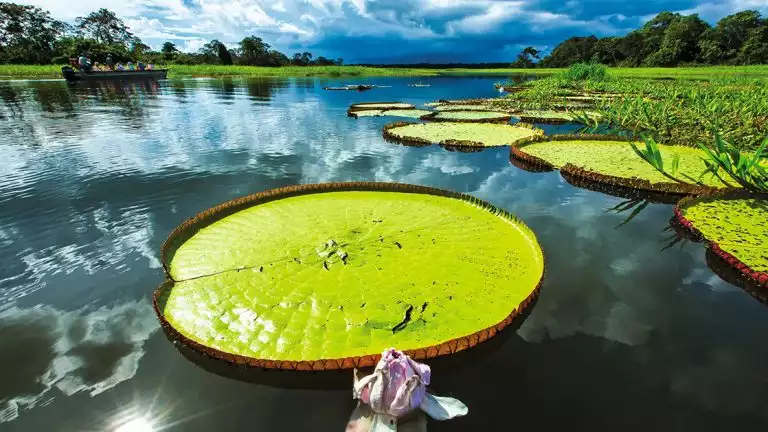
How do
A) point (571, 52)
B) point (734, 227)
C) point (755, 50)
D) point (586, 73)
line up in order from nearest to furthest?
point (734, 227) < point (586, 73) < point (755, 50) < point (571, 52)

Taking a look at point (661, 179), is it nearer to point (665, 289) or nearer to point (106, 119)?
point (665, 289)

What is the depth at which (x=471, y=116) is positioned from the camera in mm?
11977

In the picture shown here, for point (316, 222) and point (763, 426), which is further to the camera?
point (316, 222)

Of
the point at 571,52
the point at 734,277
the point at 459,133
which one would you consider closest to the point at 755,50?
the point at 571,52

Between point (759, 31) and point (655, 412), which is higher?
point (759, 31)

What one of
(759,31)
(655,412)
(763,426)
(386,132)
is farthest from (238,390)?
(759,31)

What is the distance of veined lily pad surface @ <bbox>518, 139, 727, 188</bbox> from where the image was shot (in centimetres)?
552

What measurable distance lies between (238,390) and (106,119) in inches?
511

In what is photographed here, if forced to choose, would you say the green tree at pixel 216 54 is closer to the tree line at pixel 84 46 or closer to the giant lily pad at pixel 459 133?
the tree line at pixel 84 46

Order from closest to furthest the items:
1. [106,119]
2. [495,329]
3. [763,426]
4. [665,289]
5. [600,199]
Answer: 1. [763,426]
2. [495,329]
3. [665,289]
4. [600,199]
5. [106,119]

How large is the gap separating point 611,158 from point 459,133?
367 cm

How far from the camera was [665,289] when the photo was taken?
2.94 m

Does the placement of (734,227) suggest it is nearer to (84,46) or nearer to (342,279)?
(342,279)

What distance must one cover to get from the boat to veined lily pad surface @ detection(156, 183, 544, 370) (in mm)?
35110
